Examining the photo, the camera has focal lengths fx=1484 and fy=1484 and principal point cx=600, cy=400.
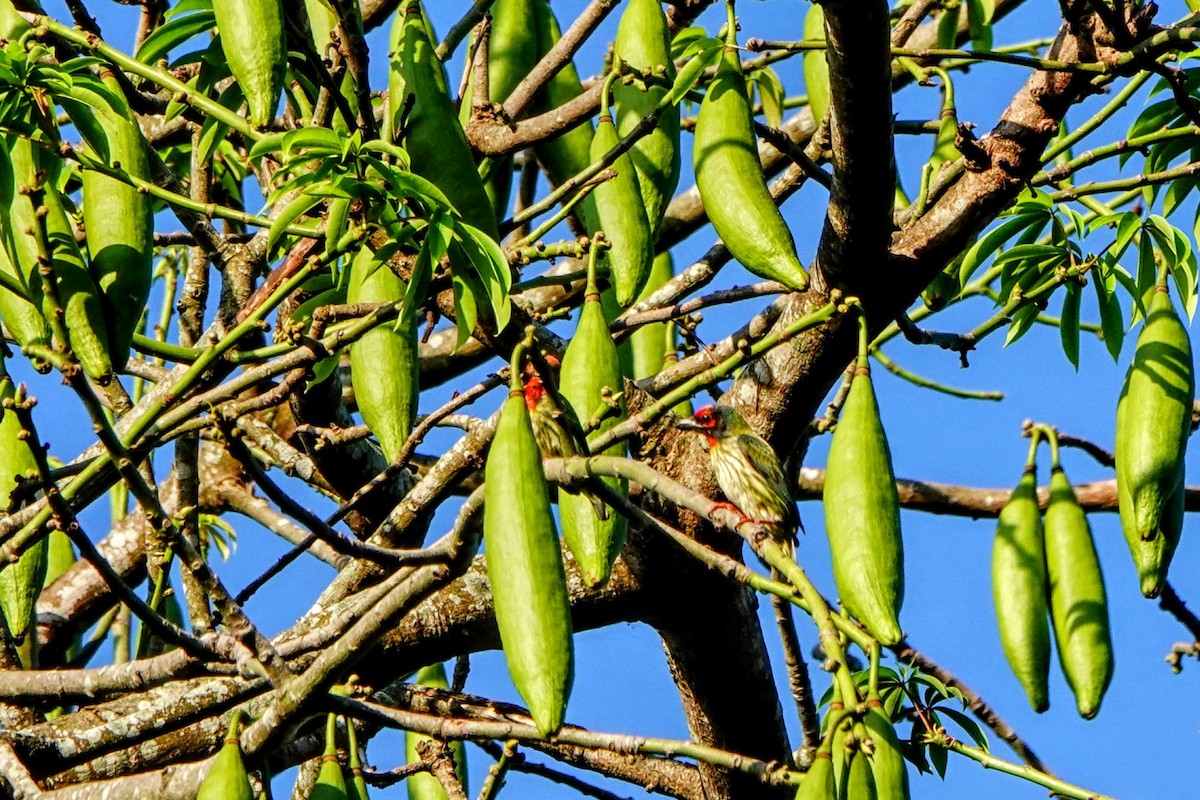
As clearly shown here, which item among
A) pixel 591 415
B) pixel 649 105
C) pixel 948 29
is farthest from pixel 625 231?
pixel 948 29

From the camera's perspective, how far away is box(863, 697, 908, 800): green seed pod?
1539 millimetres

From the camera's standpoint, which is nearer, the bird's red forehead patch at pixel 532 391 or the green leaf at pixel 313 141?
the green leaf at pixel 313 141

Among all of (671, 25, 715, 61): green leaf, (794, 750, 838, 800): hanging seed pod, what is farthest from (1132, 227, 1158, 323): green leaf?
(794, 750, 838, 800): hanging seed pod

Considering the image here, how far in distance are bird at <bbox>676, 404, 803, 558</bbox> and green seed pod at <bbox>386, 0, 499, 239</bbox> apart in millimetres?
723

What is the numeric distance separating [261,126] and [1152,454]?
118cm

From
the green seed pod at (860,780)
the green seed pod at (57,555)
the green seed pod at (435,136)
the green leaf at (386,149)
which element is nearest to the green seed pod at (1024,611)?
the green seed pod at (860,780)

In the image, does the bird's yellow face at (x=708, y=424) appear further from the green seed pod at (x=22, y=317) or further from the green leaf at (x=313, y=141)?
the green seed pod at (x=22, y=317)

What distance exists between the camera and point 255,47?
5.37 ft

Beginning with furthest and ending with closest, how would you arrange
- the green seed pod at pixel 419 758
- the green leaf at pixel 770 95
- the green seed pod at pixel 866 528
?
the green leaf at pixel 770 95 < the green seed pod at pixel 419 758 < the green seed pod at pixel 866 528

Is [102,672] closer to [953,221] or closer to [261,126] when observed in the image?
[261,126]

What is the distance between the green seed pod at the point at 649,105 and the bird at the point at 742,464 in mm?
510

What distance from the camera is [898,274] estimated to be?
228cm

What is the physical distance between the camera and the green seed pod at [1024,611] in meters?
2.04

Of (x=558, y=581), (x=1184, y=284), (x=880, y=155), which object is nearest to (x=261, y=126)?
(x=558, y=581)
